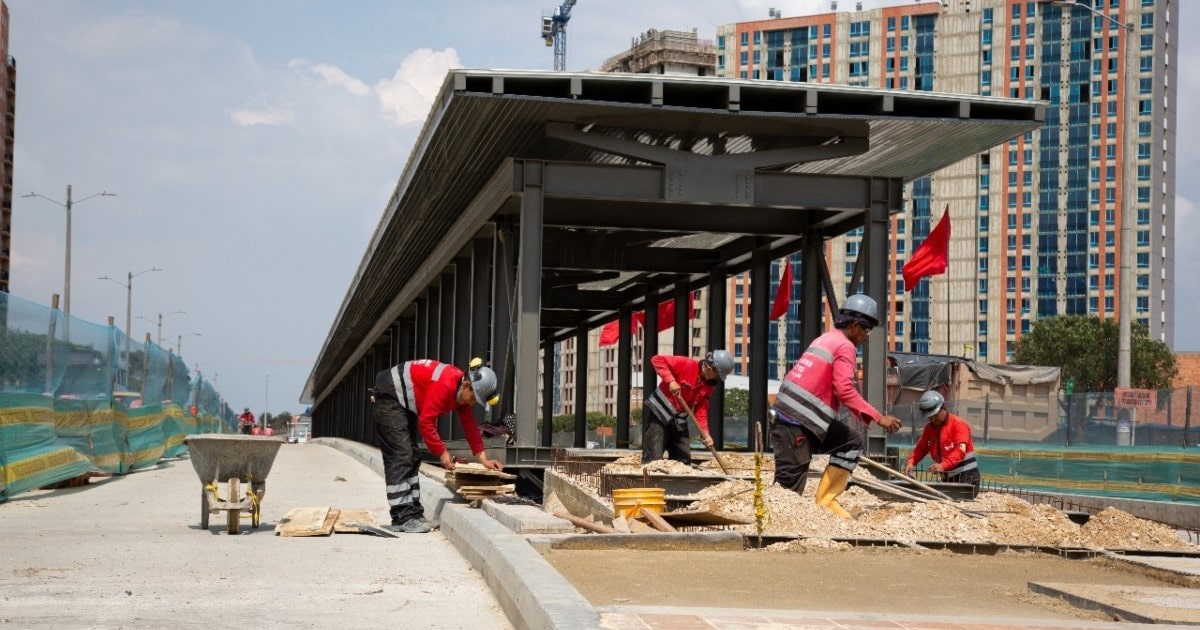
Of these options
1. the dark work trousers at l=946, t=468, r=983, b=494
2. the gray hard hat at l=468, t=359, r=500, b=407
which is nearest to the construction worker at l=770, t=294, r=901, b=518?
the gray hard hat at l=468, t=359, r=500, b=407

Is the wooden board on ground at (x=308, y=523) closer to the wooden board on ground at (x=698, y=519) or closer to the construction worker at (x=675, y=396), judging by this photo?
the wooden board on ground at (x=698, y=519)

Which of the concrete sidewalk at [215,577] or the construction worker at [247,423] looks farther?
the construction worker at [247,423]

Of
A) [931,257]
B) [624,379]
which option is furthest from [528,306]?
[624,379]

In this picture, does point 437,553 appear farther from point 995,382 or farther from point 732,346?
point 732,346

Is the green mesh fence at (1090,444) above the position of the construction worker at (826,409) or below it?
below

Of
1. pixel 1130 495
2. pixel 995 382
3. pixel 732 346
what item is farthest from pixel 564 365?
pixel 1130 495

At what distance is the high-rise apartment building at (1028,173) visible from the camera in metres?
138

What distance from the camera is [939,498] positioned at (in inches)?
496

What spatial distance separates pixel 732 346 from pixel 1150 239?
4594 cm

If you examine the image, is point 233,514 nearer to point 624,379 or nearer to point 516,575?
point 516,575

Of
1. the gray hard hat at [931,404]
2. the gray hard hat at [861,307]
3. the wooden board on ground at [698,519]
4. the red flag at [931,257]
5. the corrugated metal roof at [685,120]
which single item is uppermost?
the corrugated metal roof at [685,120]

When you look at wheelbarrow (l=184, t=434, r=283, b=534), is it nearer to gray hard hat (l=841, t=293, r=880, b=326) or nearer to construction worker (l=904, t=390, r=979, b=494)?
gray hard hat (l=841, t=293, r=880, b=326)

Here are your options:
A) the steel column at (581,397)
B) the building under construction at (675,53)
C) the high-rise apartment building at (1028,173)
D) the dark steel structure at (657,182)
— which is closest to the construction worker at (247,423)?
the steel column at (581,397)

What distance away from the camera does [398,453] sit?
468 inches
